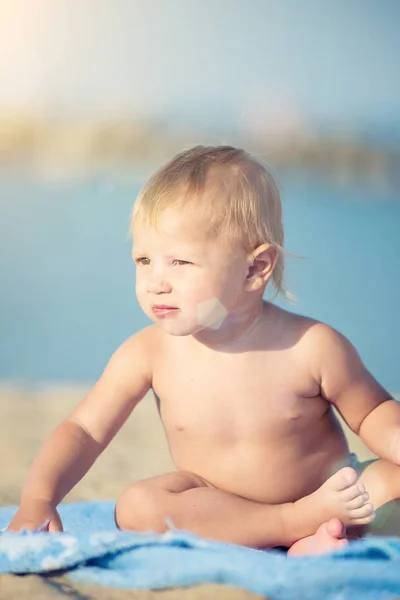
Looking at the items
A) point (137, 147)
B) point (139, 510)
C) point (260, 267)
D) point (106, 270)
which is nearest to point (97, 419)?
point (139, 510)

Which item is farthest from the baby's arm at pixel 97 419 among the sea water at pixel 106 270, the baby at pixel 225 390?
the sea water at pixel 106 270

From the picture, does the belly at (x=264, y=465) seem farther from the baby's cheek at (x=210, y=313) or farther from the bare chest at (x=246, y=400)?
the baby's cheek at (x=210, y=313)

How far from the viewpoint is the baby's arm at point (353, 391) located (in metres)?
0.92

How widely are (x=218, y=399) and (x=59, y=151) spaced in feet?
3.13

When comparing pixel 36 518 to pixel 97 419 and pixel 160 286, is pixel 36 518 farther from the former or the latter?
pixel 160 286

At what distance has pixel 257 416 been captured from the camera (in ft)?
3.00

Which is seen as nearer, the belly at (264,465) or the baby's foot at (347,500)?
the baby's foot at (347,500)

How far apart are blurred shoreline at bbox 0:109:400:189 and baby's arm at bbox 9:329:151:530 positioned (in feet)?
2.16

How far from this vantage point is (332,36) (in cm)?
154

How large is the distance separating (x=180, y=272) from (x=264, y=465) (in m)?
0.23

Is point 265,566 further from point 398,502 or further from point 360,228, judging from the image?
point 360,228

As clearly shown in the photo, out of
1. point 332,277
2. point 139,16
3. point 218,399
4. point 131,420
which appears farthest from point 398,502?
point 139,16

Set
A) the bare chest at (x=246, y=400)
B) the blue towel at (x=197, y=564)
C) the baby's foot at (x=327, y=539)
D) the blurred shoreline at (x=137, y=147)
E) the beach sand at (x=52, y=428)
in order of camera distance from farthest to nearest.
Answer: the blurred shoreline at (x=137, y=147) → the beach sand at (x=52, y=428) → the bare chest at (x=246, y=400) → the baby's foot at (x=327, y=539) → the blue towel at (x=197, y=564)

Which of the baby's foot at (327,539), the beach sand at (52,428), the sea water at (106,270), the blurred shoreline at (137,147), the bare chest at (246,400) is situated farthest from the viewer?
the blurred shoreline at (137,147)
